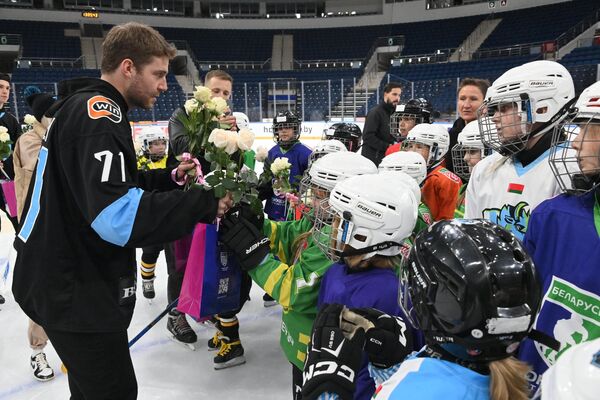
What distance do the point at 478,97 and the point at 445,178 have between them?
0.94 metres

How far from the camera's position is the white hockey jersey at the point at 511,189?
1.50 metres

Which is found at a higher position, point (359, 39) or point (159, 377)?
point (359, 39)

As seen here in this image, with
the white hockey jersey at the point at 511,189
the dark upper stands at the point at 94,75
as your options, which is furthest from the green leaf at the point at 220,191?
the dark upper stands at the point at 94,75

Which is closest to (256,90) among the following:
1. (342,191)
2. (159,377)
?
(159,377)

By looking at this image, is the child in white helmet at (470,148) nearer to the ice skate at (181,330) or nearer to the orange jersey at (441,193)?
the orange jersey at (441,193)

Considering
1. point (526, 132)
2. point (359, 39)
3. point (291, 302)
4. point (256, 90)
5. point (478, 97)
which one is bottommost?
point (291, 302)

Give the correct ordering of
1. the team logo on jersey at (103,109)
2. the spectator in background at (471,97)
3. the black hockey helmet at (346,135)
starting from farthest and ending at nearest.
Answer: the black hockey helmet at (346,135)
the spectator in background at (471,97)
the team logo on jersey at (103,109)

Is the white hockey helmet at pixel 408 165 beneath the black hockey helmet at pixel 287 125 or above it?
beneath

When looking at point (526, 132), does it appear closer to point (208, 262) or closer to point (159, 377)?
point (208, 262)

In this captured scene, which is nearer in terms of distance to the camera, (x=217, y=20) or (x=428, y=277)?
(x=428, y=277)

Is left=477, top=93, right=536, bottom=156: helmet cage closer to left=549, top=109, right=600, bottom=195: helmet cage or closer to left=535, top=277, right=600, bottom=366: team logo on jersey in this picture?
left=549, top=109, right=600, bottom=195: helmet cage

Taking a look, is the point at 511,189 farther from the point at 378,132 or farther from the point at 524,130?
the point at 378,132

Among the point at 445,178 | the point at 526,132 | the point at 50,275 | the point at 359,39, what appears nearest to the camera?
the point at 50,275

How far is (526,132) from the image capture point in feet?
4.97
